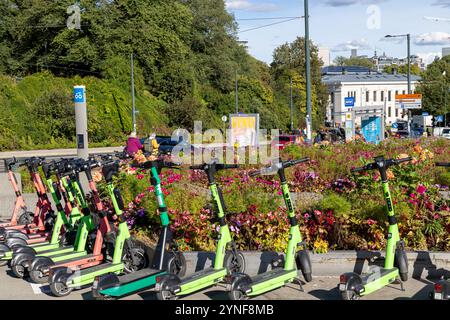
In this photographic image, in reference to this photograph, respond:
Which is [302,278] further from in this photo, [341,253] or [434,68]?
[434,68]

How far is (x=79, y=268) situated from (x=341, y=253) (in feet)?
10.1

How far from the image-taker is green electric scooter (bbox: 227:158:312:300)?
6.51 meters

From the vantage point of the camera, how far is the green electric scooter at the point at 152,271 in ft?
21.9

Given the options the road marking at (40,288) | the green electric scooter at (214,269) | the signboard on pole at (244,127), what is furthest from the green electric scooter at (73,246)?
the signboard on pole at (244,127)

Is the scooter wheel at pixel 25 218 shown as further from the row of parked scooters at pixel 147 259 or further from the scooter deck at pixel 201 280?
the scooter deck at pixel 201 280

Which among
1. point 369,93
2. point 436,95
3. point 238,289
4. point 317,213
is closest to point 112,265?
point 238,289

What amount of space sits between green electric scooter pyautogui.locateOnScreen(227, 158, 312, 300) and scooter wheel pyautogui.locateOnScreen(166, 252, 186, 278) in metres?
1.04

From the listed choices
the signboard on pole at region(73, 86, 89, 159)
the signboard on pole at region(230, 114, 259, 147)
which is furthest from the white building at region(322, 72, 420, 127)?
the signboard on pole at region(73, 86, 89, 159)

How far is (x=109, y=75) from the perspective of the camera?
51562mm

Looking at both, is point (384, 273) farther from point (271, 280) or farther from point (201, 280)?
point (201, 280)

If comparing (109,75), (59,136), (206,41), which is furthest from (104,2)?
(206,41)

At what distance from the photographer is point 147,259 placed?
7887mm

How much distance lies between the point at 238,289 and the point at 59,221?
12.2ft

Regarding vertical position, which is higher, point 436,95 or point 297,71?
point 297,71
